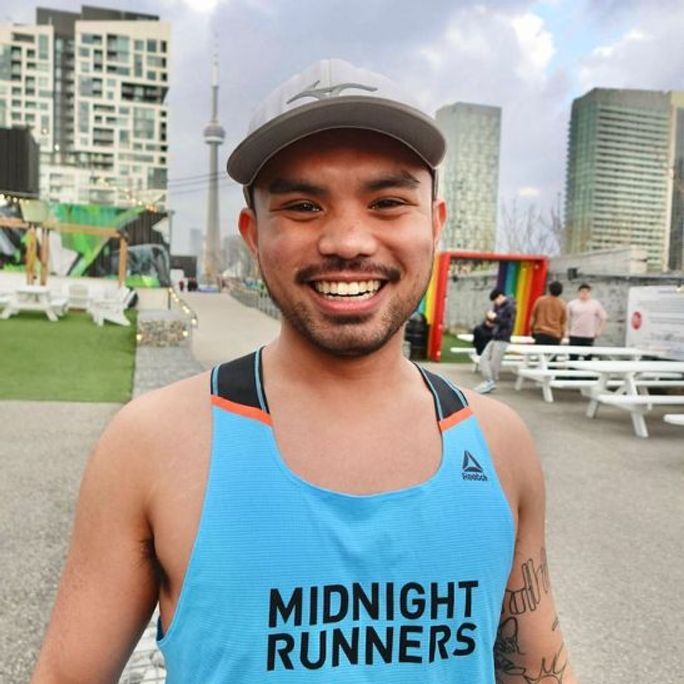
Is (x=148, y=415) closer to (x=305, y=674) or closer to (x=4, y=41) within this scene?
(x=305, y=674)

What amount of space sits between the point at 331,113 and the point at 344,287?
10.7 inches

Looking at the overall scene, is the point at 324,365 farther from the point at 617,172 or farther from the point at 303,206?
the point at 617,172

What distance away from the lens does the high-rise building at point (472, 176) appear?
44250 millimetres

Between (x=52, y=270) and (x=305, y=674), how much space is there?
1036 inches

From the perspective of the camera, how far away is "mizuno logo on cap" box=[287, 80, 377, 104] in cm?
102

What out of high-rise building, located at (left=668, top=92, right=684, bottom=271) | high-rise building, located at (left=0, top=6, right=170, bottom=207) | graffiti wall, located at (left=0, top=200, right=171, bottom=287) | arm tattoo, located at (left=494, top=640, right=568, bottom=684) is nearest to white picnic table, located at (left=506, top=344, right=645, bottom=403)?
arm tattoo, located at (left=494, top=640, right=568, bottom=684)

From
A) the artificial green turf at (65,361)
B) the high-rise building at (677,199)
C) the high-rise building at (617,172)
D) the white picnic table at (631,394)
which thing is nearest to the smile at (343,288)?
the white picnic table at (631,394)

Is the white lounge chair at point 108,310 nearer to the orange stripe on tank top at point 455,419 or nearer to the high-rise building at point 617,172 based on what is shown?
the orange stripe on tank top at point 455,419

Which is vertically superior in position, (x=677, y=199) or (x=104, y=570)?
(x=677, y=199)

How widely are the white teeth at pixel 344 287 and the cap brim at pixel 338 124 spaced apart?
226 millimetres

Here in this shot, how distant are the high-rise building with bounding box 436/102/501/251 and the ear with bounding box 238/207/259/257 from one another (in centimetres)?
3972

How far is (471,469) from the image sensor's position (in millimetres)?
1090

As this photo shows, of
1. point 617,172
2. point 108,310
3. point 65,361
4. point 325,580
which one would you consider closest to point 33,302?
point 108,310

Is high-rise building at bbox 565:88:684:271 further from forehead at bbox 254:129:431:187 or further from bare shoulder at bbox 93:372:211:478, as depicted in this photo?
bare shoulder at bbox 93:372:211:478
